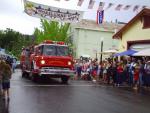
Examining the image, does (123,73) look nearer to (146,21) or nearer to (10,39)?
(146,21)

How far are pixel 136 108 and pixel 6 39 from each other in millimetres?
89115

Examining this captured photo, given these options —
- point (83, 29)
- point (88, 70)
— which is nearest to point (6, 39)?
point (83, 29)

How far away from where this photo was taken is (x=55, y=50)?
86.2ft

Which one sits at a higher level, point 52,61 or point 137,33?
point 137,33

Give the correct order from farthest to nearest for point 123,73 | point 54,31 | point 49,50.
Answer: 1. point 54,31
2. point 123,73
3. point 49,50

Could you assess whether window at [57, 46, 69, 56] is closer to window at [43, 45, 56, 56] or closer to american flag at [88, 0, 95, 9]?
window at [43, 45, 56, 56]

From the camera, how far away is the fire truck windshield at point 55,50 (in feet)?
85.7

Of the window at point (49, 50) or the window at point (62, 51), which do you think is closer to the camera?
the window at point (49, 50)

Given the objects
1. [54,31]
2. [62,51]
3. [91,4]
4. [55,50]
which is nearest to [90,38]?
[54,31]

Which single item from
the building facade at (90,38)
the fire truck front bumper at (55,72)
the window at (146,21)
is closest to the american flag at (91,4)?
the fire truck front bumper at (55,72)

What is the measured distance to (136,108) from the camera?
14.9 metres

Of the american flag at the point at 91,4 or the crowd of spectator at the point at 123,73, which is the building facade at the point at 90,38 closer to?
the crowd of spectator at the point at 123,73

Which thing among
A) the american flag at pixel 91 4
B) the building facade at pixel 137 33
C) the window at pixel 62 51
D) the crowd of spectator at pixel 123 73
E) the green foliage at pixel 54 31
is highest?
the green foliage at pixel 54 31

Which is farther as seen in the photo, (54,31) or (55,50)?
(54,31)
